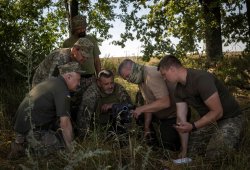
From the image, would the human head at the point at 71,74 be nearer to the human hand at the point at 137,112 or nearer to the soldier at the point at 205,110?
the human hand at the point at 137,112

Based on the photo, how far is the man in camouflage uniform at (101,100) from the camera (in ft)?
19.9

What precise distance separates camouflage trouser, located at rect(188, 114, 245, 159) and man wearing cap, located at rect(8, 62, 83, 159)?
1.59 m

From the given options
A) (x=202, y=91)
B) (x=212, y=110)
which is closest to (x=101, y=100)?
(x=202, y=91)

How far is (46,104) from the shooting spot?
5145 millimetres

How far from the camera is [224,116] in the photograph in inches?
204

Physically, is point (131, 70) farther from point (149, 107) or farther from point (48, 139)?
point (48, 139)

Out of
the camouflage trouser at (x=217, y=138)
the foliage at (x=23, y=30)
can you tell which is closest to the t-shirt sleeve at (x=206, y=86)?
the camouflage trouser at (x=217, y=138)

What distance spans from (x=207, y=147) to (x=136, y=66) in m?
1.38

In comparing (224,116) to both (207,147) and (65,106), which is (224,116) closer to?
(207,147)

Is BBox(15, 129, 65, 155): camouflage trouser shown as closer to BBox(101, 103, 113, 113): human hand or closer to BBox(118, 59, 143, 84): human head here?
BBox(101, 103, 113, 113): human hand

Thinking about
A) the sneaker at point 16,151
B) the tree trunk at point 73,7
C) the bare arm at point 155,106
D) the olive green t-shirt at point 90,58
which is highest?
the tree trunk at point 73,7

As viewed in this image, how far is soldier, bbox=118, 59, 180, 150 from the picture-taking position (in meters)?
5.49

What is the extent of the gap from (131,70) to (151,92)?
1.34 ft

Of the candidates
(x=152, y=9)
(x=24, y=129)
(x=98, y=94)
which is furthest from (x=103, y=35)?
(x=24, y=129)
